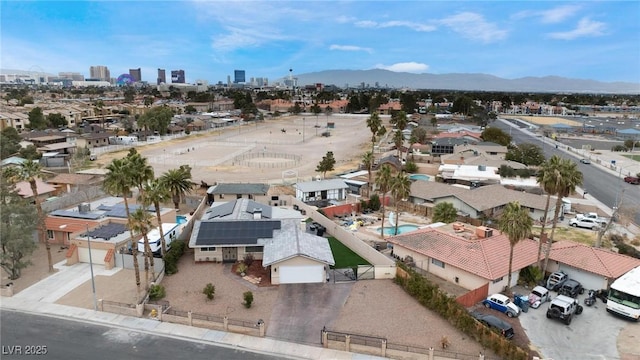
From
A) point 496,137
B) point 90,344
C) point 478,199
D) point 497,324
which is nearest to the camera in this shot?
point 90,344

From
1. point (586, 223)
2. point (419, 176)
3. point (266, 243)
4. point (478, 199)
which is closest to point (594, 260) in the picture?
point (586, 223)

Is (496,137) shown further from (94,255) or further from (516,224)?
(94,255)

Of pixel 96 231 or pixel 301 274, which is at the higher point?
pixel 96 231

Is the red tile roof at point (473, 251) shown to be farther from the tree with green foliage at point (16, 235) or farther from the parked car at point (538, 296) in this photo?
the tree with green foliage at point (16, 235)

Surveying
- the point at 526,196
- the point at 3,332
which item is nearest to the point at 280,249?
the point at 3,332

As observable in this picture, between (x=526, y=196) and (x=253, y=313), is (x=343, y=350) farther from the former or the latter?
(x=526, y=196)

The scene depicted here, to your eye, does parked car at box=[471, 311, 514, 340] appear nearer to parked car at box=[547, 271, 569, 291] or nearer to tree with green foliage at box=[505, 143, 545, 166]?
parked car at box=[547, 271, 569, 291]
